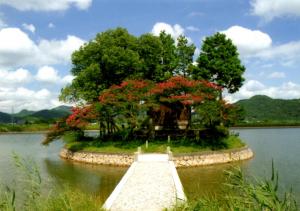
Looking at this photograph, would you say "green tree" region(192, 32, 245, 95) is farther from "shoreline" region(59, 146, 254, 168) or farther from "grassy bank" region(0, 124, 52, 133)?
"grassy bank" region(0, 124, 52, 133)

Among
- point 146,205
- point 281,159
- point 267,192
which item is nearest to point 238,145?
point 281,159

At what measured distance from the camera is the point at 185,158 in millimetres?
27000

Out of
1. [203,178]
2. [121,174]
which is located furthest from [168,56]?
[203,178]

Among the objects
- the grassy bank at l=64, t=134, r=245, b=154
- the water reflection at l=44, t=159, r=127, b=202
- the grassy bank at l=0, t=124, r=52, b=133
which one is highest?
the grassy bank at l=0, t=124, r=52, b=133

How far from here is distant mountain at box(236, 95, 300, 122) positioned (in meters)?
132

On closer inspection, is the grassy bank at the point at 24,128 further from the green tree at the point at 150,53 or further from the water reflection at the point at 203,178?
the water reflection at the point at 203,178

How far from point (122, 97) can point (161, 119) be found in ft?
20.7

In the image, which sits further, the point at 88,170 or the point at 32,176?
the point at 88,170

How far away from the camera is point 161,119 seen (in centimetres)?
3522

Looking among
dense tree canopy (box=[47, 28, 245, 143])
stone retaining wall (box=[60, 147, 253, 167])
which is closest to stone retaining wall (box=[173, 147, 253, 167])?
stone retaining wall (box=[60, 147, 253, 167])

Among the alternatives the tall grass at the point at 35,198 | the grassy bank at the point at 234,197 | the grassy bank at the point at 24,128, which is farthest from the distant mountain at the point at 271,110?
the grassy bank at the point at 234,197

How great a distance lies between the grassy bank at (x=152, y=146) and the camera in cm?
2830

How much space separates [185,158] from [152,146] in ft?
10.2

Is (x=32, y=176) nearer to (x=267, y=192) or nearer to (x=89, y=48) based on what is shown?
(x=267, y=192)
